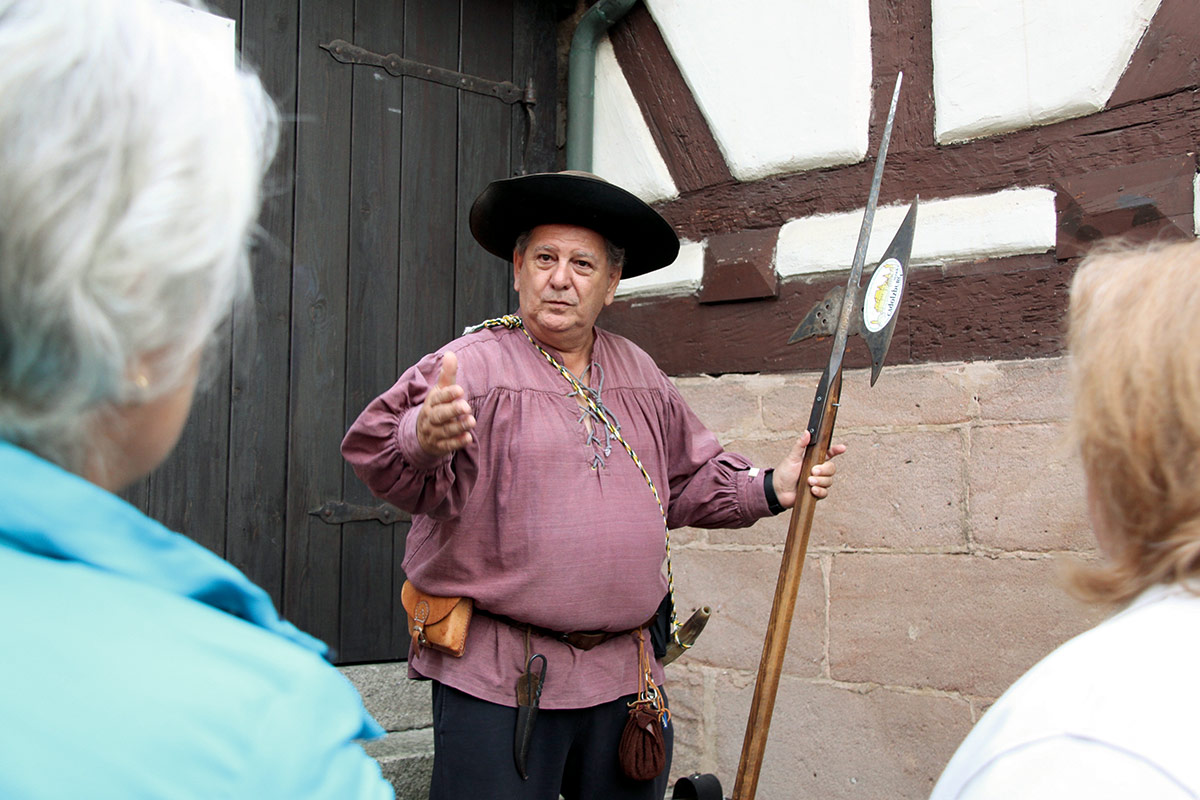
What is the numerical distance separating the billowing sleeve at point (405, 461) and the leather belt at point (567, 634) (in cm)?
25

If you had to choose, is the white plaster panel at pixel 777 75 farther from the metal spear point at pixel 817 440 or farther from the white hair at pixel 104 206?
the white hair at pixel 104 206

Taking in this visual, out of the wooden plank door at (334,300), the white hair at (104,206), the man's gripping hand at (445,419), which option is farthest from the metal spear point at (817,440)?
the white hair at (104,206)

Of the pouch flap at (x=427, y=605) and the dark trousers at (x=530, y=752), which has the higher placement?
the pouch flap at (x=427, y=605)

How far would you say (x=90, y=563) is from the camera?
0.64 m

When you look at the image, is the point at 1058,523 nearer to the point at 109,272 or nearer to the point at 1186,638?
the point at 1186,638

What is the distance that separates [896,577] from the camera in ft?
9.61

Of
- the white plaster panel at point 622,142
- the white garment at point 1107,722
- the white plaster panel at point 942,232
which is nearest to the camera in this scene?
the white garment at point 1107,722

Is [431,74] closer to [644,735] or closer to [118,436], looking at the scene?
[644,735]

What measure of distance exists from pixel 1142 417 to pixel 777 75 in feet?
8.29

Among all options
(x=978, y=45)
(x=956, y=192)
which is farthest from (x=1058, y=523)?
(x=978, y=45)

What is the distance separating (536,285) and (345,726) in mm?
1882

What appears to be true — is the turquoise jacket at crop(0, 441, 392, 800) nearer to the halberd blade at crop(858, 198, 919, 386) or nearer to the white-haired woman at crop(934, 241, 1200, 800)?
the white-haired woman at crop(934, 241, 1200, 800)

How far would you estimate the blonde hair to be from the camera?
0.94 metres

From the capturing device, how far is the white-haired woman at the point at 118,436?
58 centimetres
